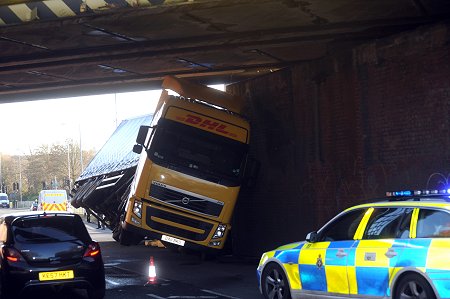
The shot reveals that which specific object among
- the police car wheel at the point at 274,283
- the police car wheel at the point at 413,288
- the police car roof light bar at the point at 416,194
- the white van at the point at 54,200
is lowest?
the police car wheel at the point at 274,283

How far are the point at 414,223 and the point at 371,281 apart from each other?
0.79 metres

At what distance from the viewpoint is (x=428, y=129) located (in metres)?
10.6

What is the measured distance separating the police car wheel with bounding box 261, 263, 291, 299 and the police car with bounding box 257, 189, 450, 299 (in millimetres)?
22

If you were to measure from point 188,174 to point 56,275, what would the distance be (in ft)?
13.0

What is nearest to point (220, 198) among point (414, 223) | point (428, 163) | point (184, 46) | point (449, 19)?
point (184, 46)

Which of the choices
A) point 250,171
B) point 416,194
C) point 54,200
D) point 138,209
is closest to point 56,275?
point 138,209

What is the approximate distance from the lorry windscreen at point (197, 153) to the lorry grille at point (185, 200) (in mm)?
383

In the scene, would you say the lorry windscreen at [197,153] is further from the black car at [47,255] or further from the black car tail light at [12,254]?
the black car tail light at [12,254]

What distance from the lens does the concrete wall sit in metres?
10.6

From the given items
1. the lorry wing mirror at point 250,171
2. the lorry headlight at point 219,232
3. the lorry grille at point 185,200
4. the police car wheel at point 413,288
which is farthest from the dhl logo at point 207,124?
the police car wheel at point 413,288

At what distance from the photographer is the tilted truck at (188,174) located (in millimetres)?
12570

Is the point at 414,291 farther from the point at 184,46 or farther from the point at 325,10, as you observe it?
the point at 184,46

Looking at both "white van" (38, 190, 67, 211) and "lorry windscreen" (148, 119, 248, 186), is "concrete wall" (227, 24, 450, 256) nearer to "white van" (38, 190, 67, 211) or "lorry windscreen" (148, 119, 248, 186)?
"lorry windscreen" (148, 119, 248, 186)

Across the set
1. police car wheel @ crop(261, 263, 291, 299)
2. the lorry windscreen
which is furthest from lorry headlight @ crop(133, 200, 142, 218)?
police car wheel @ crop(261, 263, 291, 299)
